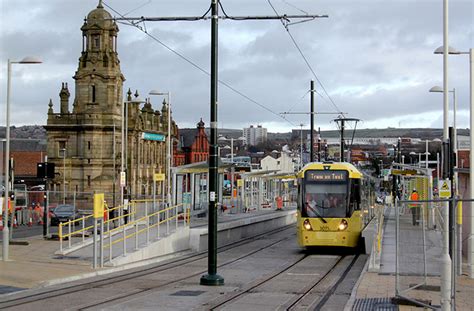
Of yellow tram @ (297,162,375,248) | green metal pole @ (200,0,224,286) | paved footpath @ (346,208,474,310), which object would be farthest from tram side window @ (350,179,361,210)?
paved footpath @ (346,208,474,310)

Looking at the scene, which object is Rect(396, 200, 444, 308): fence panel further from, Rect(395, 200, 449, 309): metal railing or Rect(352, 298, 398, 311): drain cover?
Rect(352, 298, 398, 311): drain cover

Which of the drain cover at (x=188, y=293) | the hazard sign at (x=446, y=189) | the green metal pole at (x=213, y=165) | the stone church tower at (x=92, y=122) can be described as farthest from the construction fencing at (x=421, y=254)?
the stone church tower at (x=92, y=122)

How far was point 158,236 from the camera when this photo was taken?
87.0 ft

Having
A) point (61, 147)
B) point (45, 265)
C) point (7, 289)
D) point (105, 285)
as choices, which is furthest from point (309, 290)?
point (61, 147)

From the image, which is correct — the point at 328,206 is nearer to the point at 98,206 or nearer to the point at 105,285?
the point at 98,206

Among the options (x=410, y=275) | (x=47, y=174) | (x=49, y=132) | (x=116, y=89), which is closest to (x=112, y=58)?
(x=116, y=89)

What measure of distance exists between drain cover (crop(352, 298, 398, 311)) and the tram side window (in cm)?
1264

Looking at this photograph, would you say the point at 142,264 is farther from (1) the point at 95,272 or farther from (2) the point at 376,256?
(2) the point at 376,256

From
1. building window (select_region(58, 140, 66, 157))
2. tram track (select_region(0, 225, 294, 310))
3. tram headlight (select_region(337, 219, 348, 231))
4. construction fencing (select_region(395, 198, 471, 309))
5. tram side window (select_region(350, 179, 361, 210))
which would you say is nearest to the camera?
construction fencing (select_region(395, 198, 471, 309))

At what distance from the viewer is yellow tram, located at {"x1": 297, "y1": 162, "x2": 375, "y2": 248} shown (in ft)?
88.8

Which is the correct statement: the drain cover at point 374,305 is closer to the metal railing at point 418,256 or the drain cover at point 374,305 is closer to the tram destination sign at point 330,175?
the metal railing at point 418,256

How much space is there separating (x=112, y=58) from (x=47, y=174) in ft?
179

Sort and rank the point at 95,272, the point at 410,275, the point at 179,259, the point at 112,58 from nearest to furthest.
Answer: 1. the point at 410,275
2. the point at 95,272
3. the point at 179,259
4. the point at 112,58

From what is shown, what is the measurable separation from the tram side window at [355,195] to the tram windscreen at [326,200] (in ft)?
1.01
